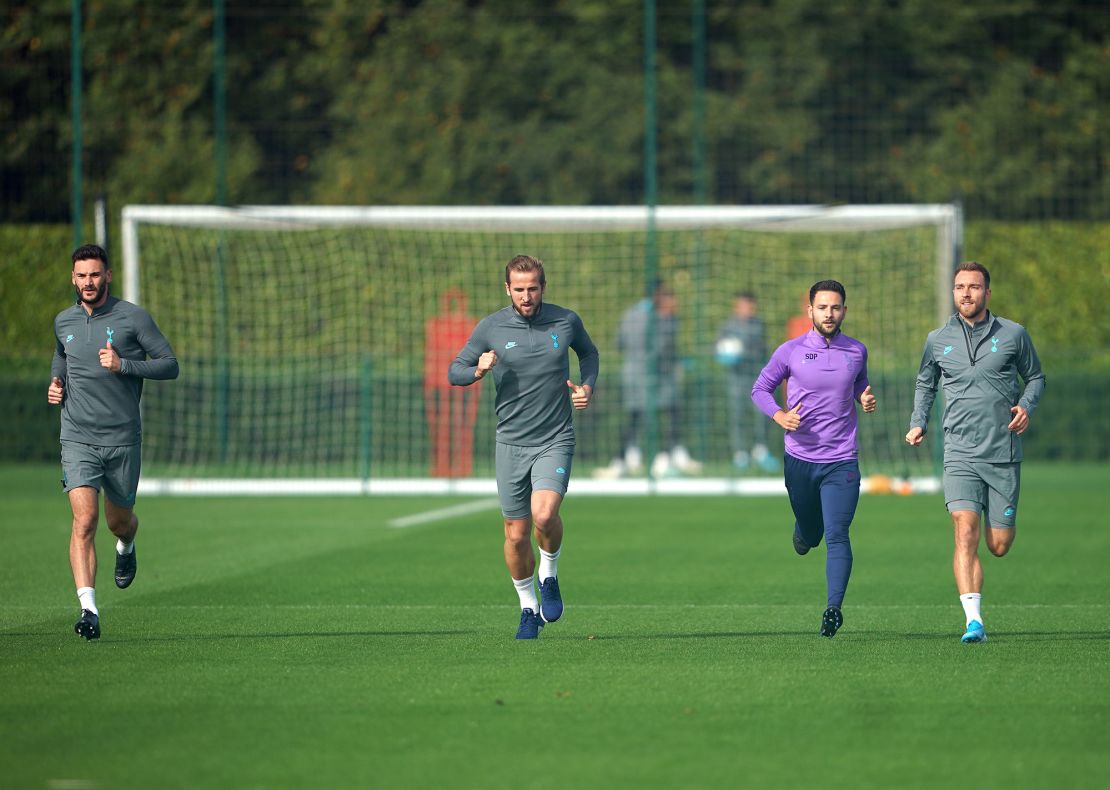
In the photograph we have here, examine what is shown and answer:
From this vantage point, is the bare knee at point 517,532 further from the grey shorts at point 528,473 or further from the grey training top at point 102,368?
the grey training top at point 102,368

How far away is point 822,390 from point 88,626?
4.07 meters

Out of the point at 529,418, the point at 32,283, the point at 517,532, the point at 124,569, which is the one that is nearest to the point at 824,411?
the point at 529,418

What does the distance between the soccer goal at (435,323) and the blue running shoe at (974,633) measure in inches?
430

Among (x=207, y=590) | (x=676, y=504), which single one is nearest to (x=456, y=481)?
(x=676, y=504)

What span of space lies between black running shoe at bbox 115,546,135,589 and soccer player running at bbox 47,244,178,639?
3.31 feet

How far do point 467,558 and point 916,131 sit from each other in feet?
50.6

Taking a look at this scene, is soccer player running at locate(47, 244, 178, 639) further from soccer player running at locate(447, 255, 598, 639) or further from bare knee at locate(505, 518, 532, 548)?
bare knee at locate(505, 518, 532, 548)

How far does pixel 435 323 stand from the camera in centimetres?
2205

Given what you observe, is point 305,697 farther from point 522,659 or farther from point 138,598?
point 138,598

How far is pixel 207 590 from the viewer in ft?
39.5

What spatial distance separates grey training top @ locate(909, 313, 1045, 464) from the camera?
9469 mm

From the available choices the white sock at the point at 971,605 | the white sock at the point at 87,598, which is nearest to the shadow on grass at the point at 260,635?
the white sock at the point at 87,598

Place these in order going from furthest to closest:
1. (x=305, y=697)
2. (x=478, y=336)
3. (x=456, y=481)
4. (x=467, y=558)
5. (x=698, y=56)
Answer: (x=698, y=56) → (x=456, y=481) → (x=467, y=558) → (x=478, y=336) → (x=305, y=697)

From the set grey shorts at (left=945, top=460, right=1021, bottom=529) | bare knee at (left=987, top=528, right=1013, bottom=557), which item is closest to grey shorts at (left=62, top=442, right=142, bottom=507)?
grey shorts at (left=945, top=460, right=1021, bottom=529)
